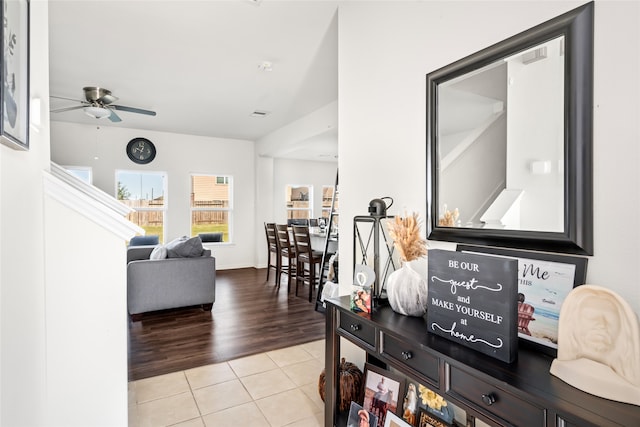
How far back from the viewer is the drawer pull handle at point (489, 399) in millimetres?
1052

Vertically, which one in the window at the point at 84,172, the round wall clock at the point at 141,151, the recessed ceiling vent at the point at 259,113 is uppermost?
the recessed ceiling vent at the point at 259,113

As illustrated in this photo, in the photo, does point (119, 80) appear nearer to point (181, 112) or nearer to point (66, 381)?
point (181, 112)

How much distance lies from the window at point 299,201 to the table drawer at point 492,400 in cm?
710

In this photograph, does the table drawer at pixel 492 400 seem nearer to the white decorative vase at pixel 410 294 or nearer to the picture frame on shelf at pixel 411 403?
the white decorative vase at pixel 410 294

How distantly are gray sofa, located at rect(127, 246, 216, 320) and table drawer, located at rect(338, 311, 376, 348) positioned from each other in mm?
2884

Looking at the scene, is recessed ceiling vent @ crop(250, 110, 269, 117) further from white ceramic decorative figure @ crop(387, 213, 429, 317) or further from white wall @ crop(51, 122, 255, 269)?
white ceramic decorative figure @ crop(387, 213, 429, 317)

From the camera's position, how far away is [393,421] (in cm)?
155

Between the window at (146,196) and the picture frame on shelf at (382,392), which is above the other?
the window at (146,196)

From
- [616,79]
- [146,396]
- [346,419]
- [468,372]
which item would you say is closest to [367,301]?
[468,372]

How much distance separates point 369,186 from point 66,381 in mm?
1944

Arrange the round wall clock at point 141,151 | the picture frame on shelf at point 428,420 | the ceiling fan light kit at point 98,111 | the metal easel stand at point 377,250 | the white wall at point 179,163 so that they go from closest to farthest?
the picture frame on shelf at point 428,420 < the metal easel stand at point 377,250 < the ceiling fan light kit at point 98,111 < the white wall at point 179,163 < the round wall clock at point 141,151

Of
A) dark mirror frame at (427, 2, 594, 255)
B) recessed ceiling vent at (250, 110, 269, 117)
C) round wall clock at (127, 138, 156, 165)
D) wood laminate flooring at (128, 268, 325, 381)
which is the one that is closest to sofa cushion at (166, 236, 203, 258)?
wood laminate flooring at (128, 268, 325, 381)

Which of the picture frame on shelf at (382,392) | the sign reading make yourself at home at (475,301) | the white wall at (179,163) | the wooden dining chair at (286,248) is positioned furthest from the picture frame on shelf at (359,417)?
the white wall at (179,163)

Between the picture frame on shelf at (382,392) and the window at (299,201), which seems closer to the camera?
the picture frame on shelf at (382,392)
